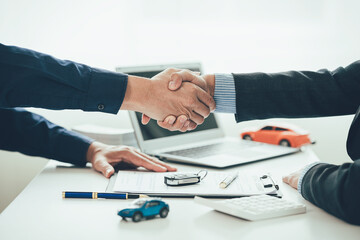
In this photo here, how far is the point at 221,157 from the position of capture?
1.42 m

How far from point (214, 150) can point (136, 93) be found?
40cm

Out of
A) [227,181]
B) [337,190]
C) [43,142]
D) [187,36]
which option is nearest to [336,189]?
[337,190]

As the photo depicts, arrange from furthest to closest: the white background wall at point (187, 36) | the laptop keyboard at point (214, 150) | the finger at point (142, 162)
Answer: the white background wall at point (187, 36) < the laptop keyboard at point (214, 150) < the finger at point (142, 162)

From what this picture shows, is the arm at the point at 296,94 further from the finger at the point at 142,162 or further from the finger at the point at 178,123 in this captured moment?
the finger at the point at 142,162

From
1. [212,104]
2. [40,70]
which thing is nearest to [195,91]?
[212,104]

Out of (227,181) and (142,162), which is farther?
(142,162)

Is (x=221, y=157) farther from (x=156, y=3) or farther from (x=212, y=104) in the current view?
(x=156, y=3)

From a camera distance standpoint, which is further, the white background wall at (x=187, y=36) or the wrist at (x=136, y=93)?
the white background wall at (x=187, y=36)

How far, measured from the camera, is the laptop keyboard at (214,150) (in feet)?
4.83

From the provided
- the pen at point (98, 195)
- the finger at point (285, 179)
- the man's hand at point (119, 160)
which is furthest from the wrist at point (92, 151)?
the finger at point (285, 179)

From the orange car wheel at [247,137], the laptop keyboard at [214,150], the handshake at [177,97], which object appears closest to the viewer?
the handshake at [177,97]

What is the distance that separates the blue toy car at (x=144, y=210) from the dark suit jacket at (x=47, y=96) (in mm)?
426

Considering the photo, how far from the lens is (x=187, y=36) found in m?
2.01

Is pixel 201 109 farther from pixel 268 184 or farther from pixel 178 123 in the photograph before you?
pixel 268 184
